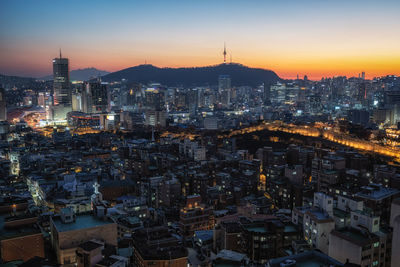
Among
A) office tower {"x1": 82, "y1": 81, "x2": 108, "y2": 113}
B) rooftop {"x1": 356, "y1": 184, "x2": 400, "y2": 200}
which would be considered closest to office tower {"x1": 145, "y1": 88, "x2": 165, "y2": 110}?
office tower {"x1": 82, "y1": 81, "x2": 108, "y2": 113}

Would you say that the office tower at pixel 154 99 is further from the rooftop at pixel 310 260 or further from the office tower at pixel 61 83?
the rooftop at pixel 310 260

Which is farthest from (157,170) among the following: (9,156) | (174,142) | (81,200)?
(9,156)

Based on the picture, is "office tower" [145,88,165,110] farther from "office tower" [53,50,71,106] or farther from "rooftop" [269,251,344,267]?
"rooftop" [269,251,344,267]

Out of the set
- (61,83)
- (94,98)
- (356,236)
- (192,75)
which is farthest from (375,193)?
(192,75)

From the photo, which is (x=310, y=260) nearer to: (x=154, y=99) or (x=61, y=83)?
(x=61, y=83)

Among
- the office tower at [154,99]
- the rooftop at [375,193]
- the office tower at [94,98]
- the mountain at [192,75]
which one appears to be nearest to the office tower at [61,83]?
the office tower at [94,98]

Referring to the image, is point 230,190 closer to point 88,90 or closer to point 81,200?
point 81,200
